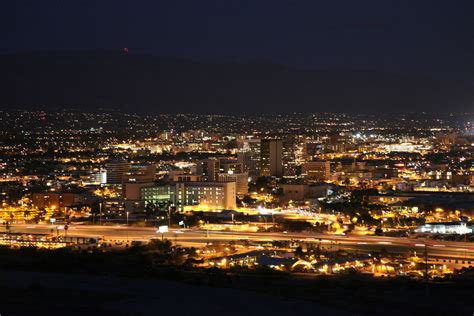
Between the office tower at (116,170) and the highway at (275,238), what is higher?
the office tower at (116,170)

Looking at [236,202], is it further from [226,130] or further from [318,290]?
[226,130]

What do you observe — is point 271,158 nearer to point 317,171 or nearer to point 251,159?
point 251,159

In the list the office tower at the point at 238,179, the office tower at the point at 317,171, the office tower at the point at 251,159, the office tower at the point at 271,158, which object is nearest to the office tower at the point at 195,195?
the office tower at the point at 238,179

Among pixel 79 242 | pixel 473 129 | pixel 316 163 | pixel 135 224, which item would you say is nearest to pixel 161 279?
pixel 79 242

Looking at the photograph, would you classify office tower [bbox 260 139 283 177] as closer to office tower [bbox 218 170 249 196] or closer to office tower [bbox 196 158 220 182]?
office tower [bbox 196 158 220 182]

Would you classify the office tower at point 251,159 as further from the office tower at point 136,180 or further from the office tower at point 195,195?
the office tower at point 195,195

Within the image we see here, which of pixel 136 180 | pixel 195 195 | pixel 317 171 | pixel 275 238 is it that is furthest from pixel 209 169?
pixel 275 238
